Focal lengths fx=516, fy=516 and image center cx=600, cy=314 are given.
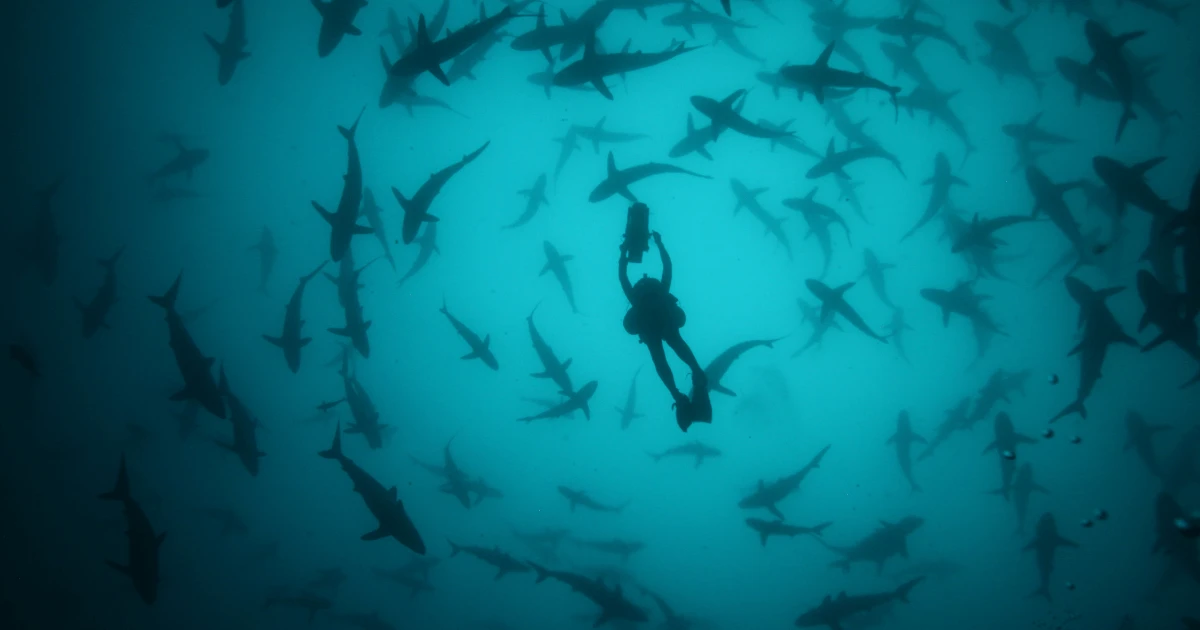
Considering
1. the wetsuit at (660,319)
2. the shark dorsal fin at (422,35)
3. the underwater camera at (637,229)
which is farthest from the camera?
the shark dorsal fin at (422,35)

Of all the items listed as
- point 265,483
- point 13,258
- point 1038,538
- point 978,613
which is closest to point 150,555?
point 1038,538

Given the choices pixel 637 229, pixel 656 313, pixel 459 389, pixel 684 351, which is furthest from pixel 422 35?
pixel 459 389

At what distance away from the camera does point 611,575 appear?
672 inches

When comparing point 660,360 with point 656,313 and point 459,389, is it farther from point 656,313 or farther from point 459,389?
point 459,389

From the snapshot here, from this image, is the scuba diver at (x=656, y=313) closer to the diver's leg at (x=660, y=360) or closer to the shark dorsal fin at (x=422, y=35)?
the diver's leg at (x=660, y=360)

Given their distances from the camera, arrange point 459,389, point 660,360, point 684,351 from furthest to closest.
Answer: point 459,389 → point 684,351 → point 660,360

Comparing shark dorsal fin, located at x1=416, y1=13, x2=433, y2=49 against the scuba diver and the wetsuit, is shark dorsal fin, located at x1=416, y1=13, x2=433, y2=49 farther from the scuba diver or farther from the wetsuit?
the wetsuit

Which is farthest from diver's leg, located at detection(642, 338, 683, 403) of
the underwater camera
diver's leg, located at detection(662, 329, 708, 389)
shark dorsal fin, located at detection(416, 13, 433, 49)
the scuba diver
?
shark dorsal fin, located at detection(416, 13, 433, 49)

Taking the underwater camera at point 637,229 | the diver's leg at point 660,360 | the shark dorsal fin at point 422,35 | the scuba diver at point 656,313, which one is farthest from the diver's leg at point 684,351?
the shark dorsal fin at point 422,35

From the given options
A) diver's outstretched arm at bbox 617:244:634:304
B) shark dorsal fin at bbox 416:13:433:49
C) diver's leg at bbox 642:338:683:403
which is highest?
shark dorsal fin at bbox 416:13:433:49

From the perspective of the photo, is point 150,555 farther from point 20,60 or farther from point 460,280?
point 460,280

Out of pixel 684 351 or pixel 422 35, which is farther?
pixel 422 35

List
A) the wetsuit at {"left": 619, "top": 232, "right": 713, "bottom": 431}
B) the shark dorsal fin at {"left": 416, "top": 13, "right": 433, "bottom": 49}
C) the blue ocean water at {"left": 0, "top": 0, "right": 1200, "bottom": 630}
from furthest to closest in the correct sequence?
the blue ocean water at {"left": 0, "top": 0, "right": 1200, "bottom": 630} → the shark dorsal fin at {"left": 416, "top": 13, "right": 433, "bottom": 49} → the wetsuit at {"left": 619, "top": 232, "right": 713, "bottom": 431}

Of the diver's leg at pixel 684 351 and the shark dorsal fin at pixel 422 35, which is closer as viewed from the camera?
the diver's leg at pixel 684 351
